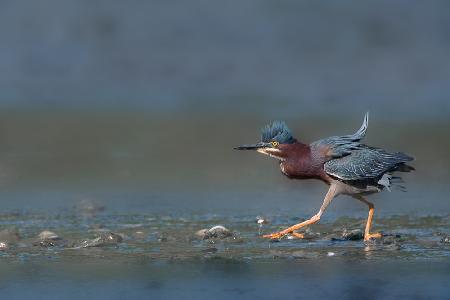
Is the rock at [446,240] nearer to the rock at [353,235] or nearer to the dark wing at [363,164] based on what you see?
the rock at [353,235]

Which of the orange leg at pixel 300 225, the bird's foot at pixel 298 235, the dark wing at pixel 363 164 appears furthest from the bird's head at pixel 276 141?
the bird's foot at pixel 298 235

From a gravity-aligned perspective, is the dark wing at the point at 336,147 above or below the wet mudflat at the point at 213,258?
above

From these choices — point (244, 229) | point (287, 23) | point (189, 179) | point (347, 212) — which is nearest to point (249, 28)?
point (287, 23)

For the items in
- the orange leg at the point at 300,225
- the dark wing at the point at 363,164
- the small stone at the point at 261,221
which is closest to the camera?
the orange leg at the point at 300,225

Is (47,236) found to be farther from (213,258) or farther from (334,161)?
(334,161)

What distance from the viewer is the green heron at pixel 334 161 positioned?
11.8 meters

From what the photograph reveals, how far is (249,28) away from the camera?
2175 cm

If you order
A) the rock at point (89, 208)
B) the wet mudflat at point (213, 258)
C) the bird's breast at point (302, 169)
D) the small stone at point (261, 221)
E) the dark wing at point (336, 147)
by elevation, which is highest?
the dark wing at point (336, 147)

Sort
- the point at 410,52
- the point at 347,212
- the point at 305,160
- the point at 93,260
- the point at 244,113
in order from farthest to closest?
1. the point at 410,52
2. the point at 244,113
3. the point at 347,212
4. the point at 305,160
5. the point at 93,260

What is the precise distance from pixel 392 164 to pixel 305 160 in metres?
0.78

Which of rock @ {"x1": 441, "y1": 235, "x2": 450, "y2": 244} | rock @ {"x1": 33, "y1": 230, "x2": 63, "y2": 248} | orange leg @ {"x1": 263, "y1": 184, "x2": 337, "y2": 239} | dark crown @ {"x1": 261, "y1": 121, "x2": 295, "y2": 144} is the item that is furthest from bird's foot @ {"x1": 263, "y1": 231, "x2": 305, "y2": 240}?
rock @ {"x1": 33, "y1": 230, "x2": 63, "y2": 248}

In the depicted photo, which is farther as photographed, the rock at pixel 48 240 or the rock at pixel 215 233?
the rock at pixel 215 233

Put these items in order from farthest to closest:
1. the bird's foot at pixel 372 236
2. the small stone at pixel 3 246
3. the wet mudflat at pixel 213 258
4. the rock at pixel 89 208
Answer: the rock at pixel 89 208 < the bird's foot at pixel 372 236 < the small stone at pixel 3 246 < the wet mudflat at pixel 213 258

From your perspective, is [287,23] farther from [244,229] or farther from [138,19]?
[244,229]
